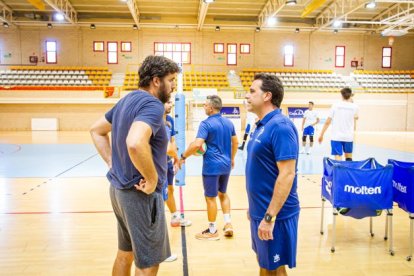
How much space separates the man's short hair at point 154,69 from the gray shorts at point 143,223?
2.27 ft

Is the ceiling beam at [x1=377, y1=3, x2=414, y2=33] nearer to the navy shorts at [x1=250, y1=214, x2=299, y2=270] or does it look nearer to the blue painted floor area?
the blue painted floor area

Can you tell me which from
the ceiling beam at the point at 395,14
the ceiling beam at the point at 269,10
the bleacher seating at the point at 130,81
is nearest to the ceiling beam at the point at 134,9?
the bleacher seating at the point at 130,81

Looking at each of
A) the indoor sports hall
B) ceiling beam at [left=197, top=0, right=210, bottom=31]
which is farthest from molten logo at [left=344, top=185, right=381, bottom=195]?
ceiling beam at [left=197, top=0, right=210, bottom=31]

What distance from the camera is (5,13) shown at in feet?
74.9

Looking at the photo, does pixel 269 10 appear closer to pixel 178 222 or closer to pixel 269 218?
pixel 178 222

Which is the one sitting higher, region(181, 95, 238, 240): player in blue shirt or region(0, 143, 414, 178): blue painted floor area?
region(181, 95, 238, 240): player in blue shirt

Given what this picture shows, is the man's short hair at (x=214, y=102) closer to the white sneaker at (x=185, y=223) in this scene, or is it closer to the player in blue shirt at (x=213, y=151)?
the player in blue shirt at (x=213, y=151)

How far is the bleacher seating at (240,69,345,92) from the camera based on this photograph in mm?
23469

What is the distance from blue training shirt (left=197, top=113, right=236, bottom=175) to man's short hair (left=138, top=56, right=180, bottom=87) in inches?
82.5

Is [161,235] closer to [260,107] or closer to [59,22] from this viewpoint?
[260,107]

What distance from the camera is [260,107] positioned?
100 inches

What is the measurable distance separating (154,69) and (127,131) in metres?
0.43

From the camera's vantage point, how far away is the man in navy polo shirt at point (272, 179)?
7.68ft

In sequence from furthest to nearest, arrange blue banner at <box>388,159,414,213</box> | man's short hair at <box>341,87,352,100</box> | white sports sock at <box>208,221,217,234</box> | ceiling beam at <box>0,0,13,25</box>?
ceiling beam at <box>0,0,13,25</box> < man's short hair at <box>341,87,352,100</box> < white sports sock at <box>208,221,217,234</box> < blue banner at <box>388,159,414,213</box>
